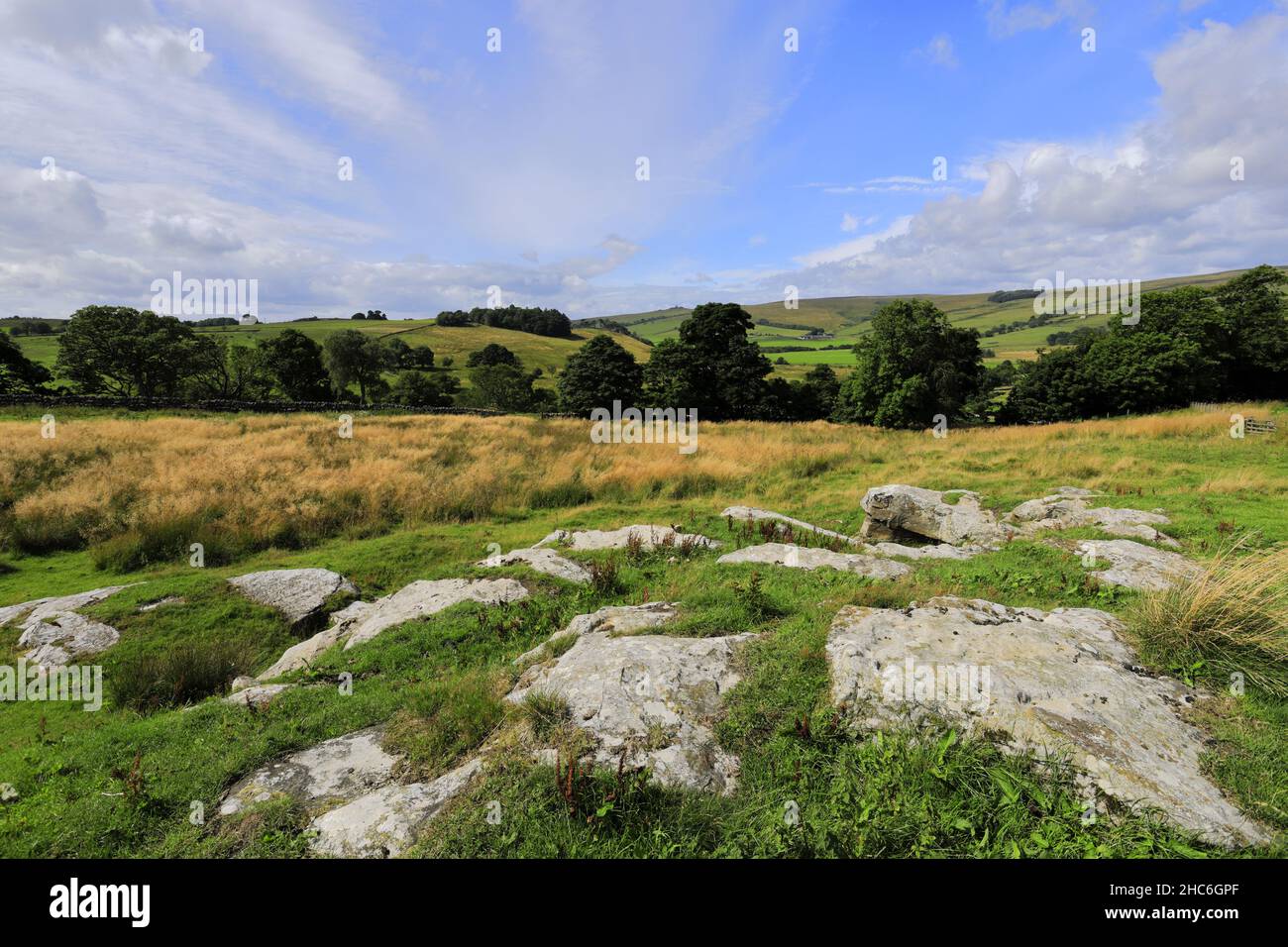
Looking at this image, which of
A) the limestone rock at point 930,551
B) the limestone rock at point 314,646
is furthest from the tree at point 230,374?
the limestone rock at point 930,551

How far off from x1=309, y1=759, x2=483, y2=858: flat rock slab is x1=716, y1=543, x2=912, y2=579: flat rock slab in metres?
5.91

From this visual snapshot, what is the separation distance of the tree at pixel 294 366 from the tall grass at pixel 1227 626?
225ft

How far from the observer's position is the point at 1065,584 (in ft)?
23.6

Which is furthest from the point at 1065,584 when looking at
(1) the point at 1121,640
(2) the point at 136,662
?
(2) the point at 136,662

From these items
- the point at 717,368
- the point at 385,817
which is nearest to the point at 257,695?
the point at 385,817

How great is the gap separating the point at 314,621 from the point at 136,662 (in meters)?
2.36

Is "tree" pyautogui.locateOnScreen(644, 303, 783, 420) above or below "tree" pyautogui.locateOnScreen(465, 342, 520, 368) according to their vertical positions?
below

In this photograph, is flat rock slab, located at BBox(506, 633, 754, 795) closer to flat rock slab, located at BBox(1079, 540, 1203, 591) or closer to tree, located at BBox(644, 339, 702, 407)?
flat rock slab, located at BBox(1079, 540, 1203, 591)

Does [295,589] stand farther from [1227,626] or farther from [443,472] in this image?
[1227,626]

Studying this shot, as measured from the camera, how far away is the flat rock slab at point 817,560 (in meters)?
8.26

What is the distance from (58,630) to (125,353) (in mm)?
57530

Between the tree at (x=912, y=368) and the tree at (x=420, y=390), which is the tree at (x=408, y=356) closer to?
the tree at (x=420, y=390)

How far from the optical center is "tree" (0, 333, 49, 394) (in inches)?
1665

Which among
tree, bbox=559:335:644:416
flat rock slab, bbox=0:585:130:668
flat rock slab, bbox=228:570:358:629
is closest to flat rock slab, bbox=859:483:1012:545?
flat rock slab, bbox=228:570:358:629
